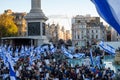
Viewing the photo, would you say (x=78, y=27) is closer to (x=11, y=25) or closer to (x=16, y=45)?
(x=11, y=25)

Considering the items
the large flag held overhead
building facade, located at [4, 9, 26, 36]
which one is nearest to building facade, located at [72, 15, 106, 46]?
building facade, located at [4, 9, 26, 36]

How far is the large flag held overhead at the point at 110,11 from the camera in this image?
6.67 m

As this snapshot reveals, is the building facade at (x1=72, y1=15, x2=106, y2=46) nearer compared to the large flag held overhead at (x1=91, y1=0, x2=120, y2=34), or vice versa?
the large flag held overhead at (x1=91, y1=0, x2=120, y2=34)

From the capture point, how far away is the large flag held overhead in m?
6.67

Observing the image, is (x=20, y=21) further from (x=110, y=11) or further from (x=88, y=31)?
(x=110, y=11)

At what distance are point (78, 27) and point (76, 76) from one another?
437 feet

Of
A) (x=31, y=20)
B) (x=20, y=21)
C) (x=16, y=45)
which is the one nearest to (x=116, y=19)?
(x=31, y=20)

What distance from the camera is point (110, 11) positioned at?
6840 mm

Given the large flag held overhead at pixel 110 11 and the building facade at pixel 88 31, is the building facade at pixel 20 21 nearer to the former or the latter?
the building facade at pixel 88 31

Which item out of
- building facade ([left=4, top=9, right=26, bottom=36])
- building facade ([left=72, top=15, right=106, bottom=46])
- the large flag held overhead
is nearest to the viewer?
the large flag held overhead

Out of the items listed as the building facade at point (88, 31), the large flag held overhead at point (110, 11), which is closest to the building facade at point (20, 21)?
the building facade at point (88, 31)

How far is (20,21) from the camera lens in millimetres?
130000

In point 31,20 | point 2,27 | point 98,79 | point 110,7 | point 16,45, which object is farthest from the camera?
point 2,27

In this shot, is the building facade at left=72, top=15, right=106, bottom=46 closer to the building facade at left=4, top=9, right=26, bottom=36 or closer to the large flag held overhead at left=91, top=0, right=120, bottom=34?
the building facade at left=4, top=9, right=26, bottom=36
